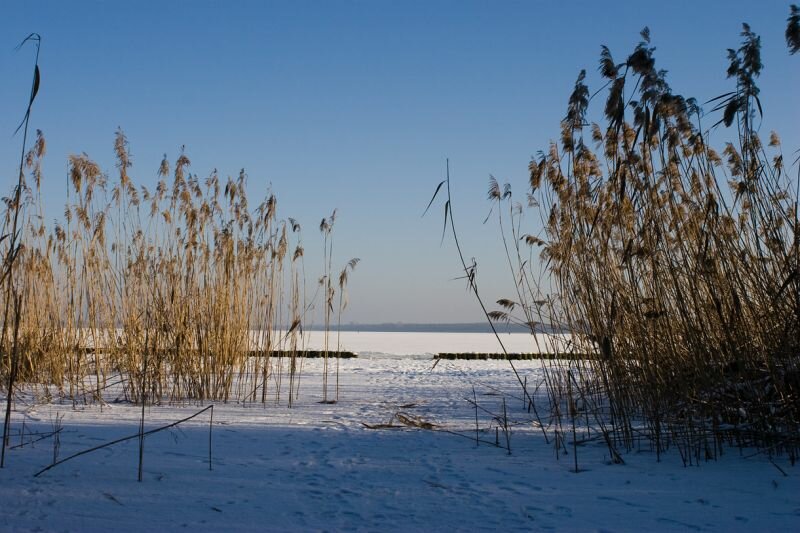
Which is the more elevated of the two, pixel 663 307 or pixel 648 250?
pixel 648 250

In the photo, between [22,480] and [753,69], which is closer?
[22,480]

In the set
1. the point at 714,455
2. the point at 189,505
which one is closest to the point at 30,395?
the point at 189,505

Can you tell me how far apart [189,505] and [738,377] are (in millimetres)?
2361

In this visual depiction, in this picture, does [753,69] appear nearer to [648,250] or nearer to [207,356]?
[648,250]

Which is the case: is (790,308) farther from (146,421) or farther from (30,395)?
(30,395)

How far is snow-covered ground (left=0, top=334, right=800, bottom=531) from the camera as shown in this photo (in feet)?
6.08

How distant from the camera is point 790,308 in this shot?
268 cm

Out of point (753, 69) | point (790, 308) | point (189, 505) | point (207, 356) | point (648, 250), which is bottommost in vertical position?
point (189, 505)

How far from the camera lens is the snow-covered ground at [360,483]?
6.08 ft

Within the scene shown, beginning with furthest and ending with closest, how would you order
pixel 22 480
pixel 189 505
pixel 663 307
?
pixel 663 307
pixel 22 480
pixel 189 505

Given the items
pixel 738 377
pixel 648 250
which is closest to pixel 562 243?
pixel 648 250

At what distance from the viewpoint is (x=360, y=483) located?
7.55 ft

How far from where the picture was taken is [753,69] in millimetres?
2816

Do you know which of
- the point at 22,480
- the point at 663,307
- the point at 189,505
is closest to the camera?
the point at 189,505
